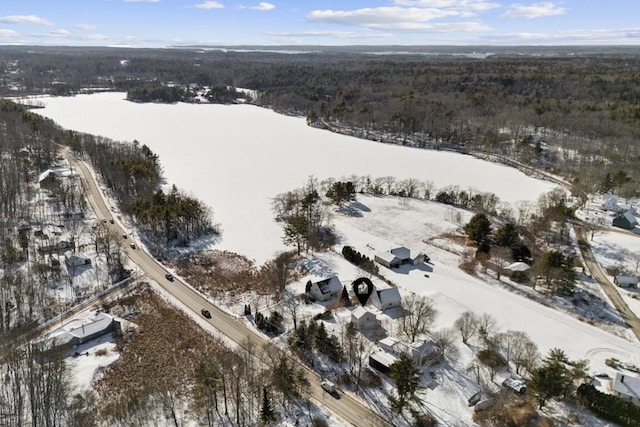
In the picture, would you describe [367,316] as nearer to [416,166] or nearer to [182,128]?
[416,166]

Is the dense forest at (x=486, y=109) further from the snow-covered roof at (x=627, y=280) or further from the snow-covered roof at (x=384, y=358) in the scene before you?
the snow-covered roof at (x=384, y=358)

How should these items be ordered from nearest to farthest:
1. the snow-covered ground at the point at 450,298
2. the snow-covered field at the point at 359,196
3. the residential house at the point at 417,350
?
1. the snow-covered ground at the point at 450,298
2. the residential house at the point at 417,350
3. the snow-covered field at the point at 359,196

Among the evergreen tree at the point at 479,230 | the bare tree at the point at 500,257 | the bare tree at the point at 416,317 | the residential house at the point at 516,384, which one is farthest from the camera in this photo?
the evergreen tree at the point at 479,230

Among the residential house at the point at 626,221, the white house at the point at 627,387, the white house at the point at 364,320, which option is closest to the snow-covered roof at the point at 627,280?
the residential house at the point at 626,221

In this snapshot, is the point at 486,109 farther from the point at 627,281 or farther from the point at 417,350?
the point at 417,350

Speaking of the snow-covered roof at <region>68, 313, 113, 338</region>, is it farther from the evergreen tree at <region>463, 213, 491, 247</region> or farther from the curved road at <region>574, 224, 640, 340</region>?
the curved road at <region>574, 224, 640, 340</region>

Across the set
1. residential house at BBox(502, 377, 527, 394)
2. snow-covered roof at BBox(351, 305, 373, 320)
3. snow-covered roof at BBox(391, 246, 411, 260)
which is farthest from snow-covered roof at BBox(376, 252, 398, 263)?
residential house at BBox(502, 377, 527, 394)

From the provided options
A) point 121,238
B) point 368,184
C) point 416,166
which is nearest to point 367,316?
point 121,238
